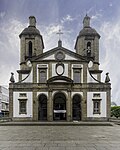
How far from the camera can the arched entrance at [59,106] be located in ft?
128

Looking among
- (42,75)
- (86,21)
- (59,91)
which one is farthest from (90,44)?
(59,91)

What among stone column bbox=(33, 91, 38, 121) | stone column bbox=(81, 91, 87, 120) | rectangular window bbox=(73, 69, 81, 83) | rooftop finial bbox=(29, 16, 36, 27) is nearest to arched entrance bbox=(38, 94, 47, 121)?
stone column bbox=(33, 91, 38, 121)

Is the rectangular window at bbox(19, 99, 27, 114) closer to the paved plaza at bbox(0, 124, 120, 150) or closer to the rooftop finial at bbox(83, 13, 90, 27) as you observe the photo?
the rooftop finial at bbox(83, 13, 90, 27)

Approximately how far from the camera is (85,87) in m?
38.8

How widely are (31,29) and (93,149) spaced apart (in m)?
37.2

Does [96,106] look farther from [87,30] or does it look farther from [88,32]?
[87,30]

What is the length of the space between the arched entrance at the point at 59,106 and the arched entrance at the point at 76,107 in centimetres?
147

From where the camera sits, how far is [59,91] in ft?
126

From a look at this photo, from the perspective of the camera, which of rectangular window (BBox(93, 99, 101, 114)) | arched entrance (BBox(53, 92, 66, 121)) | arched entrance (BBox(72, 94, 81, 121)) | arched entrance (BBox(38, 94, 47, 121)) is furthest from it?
arched entrance (BBox(72, 94, 81, 121))

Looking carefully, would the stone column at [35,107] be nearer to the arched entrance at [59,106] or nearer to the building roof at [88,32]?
the arched entrance at [59,106]

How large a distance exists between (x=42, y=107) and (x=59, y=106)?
107 inches

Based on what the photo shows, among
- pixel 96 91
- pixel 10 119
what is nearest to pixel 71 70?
pixel 96 91

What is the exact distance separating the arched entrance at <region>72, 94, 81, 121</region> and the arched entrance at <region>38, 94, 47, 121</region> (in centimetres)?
444

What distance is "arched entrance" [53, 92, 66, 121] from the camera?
3912 cm
